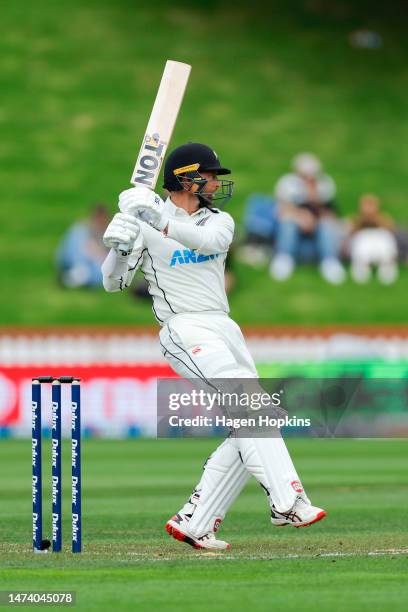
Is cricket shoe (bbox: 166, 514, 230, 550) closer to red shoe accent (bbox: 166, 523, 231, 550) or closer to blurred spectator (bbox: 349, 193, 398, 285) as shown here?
red shoe accent (bbox: 166, 523, 231, 550)

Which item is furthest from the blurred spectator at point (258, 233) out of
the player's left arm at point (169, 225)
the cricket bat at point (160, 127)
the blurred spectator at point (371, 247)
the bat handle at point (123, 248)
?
the bat handle at point (123, 248)

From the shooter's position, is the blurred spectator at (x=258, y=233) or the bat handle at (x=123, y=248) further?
the blurred spectator at (x=258, y=233)

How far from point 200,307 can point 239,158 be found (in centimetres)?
2017

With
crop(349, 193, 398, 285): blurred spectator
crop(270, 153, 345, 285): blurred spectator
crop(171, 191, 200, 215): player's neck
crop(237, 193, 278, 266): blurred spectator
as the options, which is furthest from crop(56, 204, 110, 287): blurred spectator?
crop(171, 191, 200, 215): player's neck

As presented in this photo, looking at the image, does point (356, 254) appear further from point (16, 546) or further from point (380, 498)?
point (16, 546)

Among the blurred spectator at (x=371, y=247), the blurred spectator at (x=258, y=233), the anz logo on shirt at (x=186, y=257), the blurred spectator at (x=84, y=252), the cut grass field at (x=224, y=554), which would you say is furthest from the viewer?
the blurred spectator at (x=371, y=247)

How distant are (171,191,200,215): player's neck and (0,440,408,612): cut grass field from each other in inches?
62.5

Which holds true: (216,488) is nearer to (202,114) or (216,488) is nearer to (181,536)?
(181,536)

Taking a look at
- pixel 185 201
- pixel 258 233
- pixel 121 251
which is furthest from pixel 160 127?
pixel 258 233

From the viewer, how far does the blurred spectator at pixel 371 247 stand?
2539 cm

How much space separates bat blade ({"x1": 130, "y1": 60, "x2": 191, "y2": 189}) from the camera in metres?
6.84

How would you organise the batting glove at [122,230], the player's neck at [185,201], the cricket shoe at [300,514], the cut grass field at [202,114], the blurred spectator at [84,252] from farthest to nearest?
the cut grass field at [202,114], the blurred spectator at [84,252], the player's neck at [185,201], the cricket shoe at [300,514], the batting glove at [122,230]

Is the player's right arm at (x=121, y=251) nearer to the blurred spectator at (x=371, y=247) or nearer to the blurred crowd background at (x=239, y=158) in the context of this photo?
the blurred crowd background at (x=239, y=158)

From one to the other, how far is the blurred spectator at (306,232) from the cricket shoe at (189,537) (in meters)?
18.5
